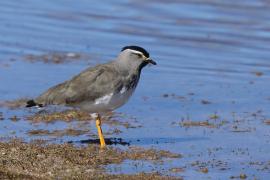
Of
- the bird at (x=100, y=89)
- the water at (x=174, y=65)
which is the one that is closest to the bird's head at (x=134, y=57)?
the bird at (x=100, y=89)

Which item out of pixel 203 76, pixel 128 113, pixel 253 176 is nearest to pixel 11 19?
pixel 203 76

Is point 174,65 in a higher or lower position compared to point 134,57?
higher

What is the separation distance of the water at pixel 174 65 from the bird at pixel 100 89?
40cm

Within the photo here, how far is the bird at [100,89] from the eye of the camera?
873 centimetres

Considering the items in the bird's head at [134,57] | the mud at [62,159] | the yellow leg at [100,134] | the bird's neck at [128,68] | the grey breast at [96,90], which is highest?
the bird's head at [134,57]

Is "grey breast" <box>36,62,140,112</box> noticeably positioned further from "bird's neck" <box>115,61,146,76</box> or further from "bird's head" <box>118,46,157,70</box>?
"bird's head" <box>118,46,157,70</box>

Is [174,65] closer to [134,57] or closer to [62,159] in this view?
[134,57]

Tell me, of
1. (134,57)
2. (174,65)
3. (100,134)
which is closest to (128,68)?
(134,57)

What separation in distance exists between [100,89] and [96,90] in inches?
1.9

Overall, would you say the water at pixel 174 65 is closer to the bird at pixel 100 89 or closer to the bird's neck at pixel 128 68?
the bird at pixel 100 89

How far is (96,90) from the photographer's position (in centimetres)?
877

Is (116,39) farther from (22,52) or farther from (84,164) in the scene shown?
(84,164)

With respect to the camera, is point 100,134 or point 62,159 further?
point 100,134

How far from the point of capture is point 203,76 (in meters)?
12.1
